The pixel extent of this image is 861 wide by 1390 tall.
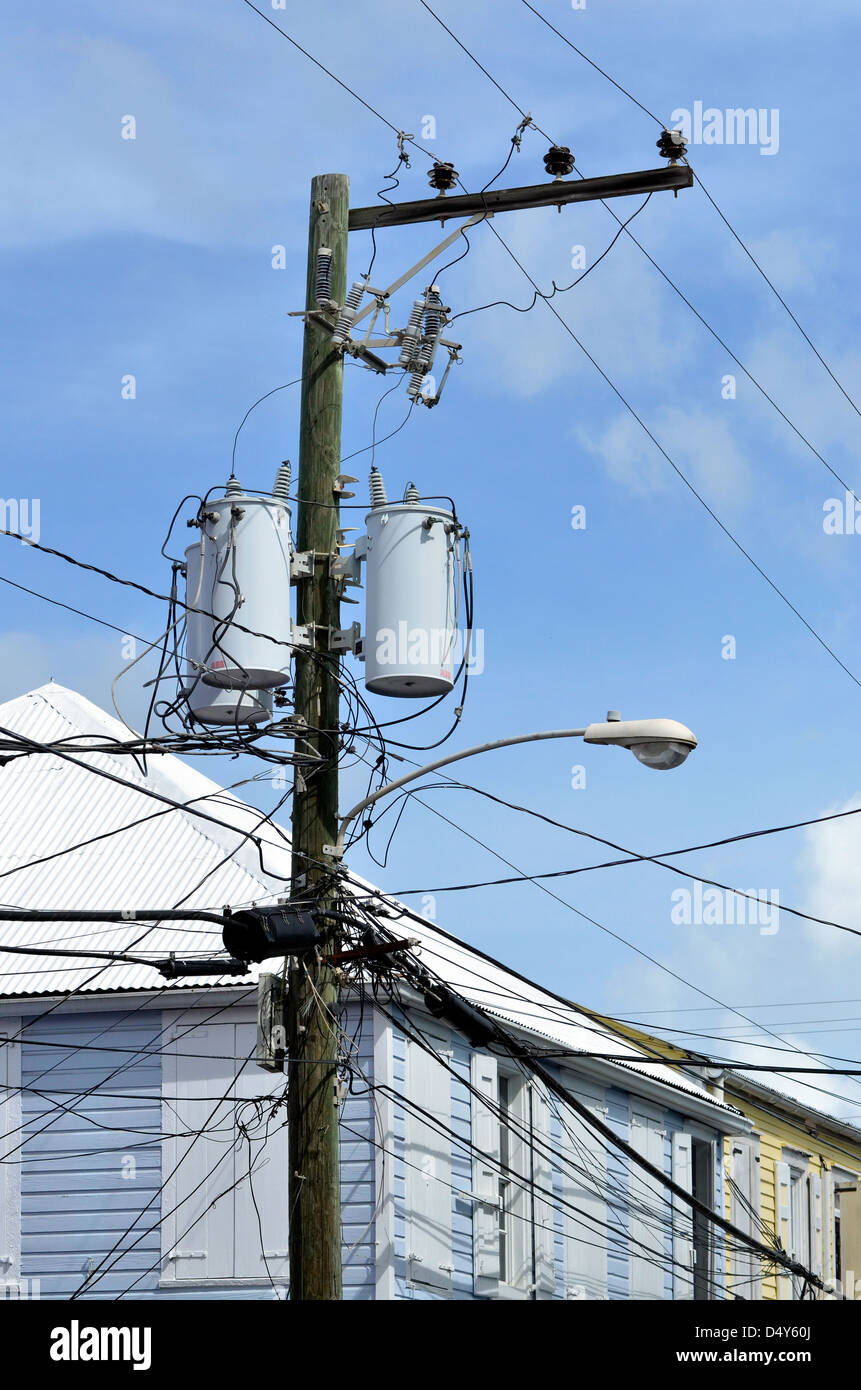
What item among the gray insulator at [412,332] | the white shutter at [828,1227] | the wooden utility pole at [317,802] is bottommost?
the white shutter at [828,1227]

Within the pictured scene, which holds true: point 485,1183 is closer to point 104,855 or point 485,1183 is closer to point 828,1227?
point 104,855

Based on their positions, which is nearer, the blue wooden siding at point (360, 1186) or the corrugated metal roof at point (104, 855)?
the blue wooden siding at point (360, 1186)

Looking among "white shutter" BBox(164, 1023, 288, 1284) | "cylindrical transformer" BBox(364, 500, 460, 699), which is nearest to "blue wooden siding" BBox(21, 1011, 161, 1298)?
"white shutter" BBox(164, 1023, 288, 1284)

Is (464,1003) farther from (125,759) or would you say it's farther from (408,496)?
(125,759)

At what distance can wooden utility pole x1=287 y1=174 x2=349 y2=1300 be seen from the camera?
1070cm

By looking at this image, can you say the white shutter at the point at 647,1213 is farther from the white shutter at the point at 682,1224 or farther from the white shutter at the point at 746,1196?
the white shutter at the point at 746,1196

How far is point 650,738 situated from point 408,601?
175 cm

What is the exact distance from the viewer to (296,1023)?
436 inches

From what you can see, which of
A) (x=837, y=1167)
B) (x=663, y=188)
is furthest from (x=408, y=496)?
(x=837, y=1167)

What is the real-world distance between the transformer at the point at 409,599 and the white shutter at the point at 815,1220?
1994 cm

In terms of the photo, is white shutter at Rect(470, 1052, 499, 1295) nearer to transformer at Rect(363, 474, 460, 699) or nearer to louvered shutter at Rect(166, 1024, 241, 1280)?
louvered shutter at Rect(166, 1024, 241, 1280)

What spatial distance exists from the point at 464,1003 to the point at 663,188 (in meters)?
5.62

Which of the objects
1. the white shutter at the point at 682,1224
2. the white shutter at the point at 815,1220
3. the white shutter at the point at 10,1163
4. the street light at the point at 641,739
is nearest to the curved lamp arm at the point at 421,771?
the street light at the point at 641,739

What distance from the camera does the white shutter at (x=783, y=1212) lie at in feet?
90.5
